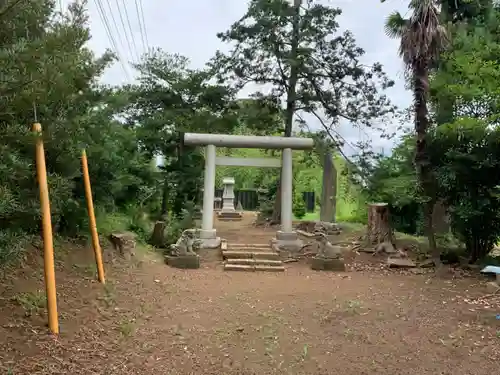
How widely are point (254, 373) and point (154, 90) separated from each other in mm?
10468

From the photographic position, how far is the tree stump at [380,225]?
380 inches

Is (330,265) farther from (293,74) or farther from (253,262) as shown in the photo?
(293,74)

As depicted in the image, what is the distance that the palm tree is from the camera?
799 cm

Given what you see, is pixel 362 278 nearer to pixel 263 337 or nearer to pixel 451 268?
pixel 451 268

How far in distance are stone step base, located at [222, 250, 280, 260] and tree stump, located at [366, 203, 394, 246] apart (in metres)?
2.15

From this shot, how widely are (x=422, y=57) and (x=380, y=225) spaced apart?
138 inches

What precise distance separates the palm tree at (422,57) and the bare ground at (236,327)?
2.15 m

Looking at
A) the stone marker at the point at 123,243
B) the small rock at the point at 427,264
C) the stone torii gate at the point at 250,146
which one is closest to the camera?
the stone marker at the point at 123,243

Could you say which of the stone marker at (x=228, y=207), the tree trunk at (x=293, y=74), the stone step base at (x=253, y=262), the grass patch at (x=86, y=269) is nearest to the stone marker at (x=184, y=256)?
the stone step base at (x=253, y=262)

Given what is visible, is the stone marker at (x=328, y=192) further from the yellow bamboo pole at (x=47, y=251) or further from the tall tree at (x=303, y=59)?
the yellow bamboo pole at (x=47, y=251)

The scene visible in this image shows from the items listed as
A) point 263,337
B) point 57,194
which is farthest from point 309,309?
point 57,194

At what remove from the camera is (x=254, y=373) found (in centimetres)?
360

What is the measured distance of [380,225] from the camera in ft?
31.9

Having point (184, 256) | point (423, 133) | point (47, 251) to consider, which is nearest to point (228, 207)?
point (184, 256)
